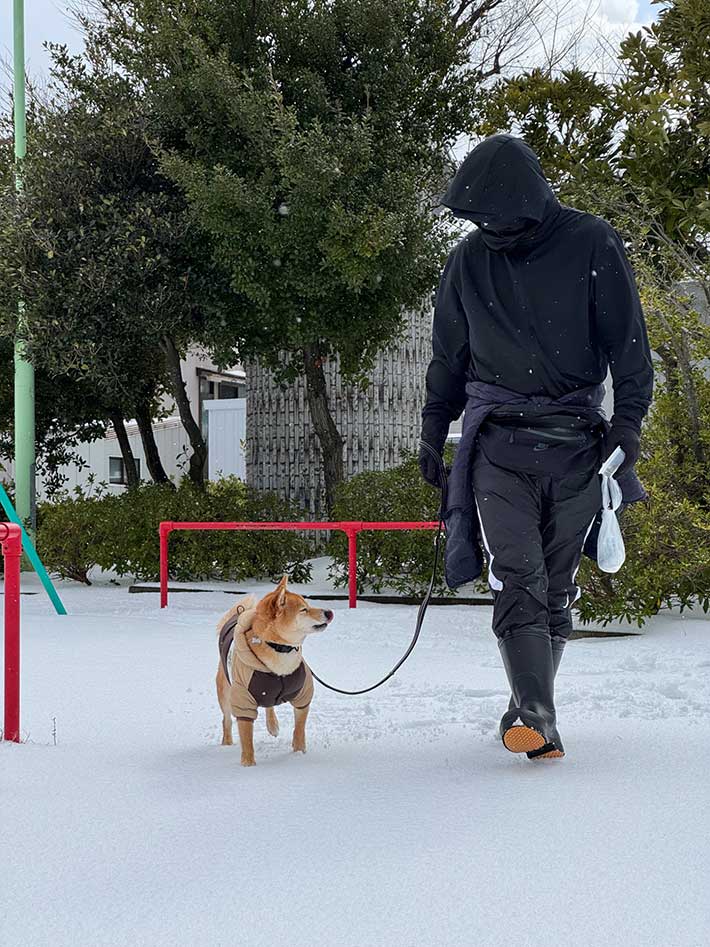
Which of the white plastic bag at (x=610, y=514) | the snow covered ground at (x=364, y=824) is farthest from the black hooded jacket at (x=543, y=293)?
the snow covered ground at (x=364, y=824)

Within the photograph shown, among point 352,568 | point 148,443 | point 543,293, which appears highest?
point 543,293

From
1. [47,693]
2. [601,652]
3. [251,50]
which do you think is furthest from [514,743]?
[251,50]

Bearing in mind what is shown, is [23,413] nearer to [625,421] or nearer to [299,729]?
[299,729]

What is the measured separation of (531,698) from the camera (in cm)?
316

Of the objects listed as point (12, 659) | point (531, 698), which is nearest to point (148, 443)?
point (12, 659)

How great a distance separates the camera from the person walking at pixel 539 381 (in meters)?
3.31

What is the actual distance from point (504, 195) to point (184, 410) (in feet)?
30.7

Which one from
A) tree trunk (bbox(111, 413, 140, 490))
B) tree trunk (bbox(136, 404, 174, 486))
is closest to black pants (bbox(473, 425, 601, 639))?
tree trunk (bbox(136, 404, 174, 486))

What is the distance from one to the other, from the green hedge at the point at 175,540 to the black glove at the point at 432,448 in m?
6.80

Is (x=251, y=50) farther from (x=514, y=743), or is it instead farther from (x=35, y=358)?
(x=514, y=743)

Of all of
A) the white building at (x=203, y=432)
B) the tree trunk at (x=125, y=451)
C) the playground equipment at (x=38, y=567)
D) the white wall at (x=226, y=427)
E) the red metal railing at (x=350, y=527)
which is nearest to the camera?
the playground equipment at (x=38, y=567)

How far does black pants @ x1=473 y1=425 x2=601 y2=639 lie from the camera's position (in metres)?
3.30

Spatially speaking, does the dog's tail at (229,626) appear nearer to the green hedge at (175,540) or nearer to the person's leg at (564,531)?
the person's leg at (564,531)

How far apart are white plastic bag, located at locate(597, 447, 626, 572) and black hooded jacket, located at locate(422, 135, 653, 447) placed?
5.5 inches
